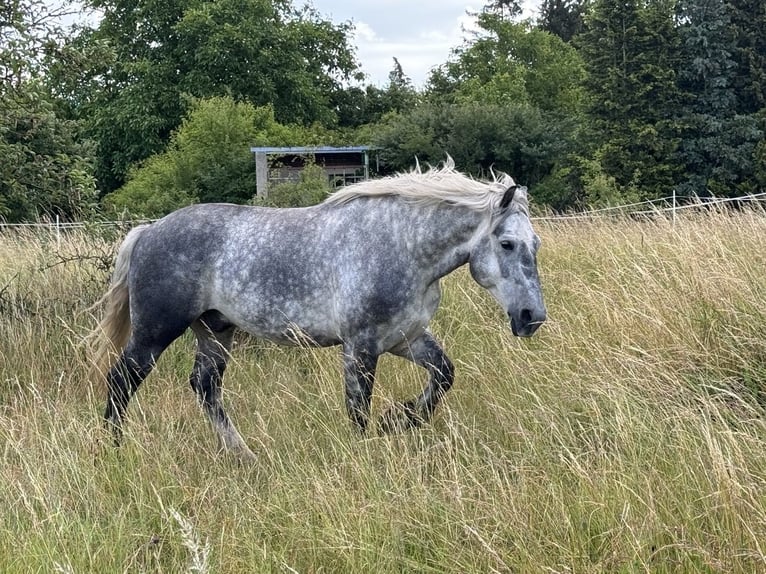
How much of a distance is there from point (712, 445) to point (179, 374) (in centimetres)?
430

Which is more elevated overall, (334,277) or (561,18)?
(561,18)

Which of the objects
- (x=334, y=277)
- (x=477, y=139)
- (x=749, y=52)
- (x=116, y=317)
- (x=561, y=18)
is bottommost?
(x=116, y=317)

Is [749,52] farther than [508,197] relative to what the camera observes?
Yes

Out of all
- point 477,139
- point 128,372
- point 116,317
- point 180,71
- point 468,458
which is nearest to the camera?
point 468,458

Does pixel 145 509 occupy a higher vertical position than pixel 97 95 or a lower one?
lower

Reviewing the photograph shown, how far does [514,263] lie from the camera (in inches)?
161

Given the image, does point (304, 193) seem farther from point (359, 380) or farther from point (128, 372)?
point (359, 380)

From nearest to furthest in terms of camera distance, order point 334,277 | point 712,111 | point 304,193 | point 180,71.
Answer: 1. point 334,277
2. point 304,193
3. point 712,111
4. point 180,71

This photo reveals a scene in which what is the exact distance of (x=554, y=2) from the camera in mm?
54062

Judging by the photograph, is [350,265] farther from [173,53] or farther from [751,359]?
[173,53]

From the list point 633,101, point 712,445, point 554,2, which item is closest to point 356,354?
point 712,445

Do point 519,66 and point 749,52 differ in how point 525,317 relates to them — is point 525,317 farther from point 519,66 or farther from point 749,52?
point 519,66

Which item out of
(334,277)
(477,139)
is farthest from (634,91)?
(334,277)

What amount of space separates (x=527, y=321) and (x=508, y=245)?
1.34 feet
